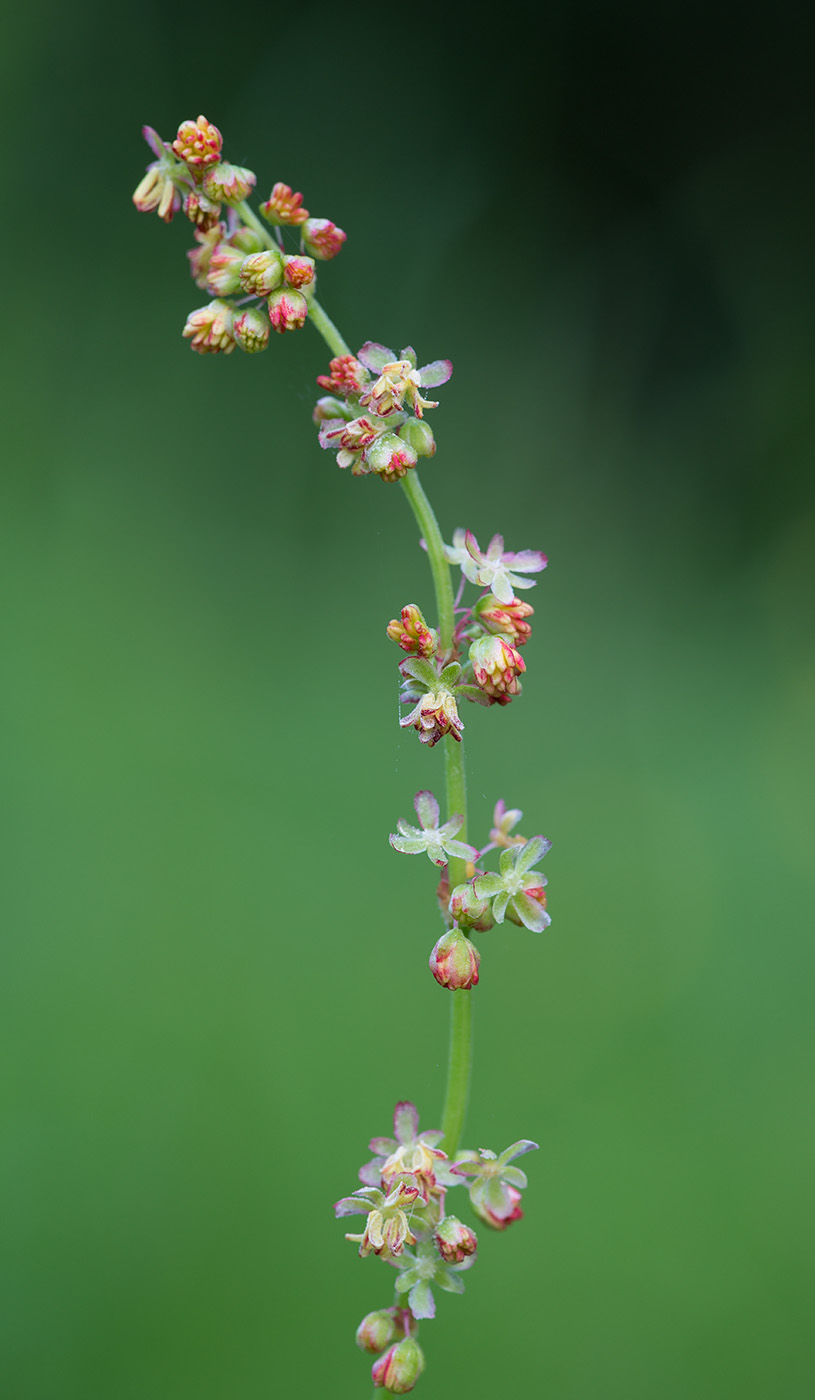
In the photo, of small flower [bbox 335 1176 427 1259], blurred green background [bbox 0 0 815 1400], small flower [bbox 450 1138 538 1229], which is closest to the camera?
small flower [bbox 335 1176 427 1259]

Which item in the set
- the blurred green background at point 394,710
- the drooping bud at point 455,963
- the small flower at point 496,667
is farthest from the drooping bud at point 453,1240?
the blurred green background at point 394,710

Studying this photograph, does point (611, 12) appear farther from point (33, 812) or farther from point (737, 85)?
point (33, 812)

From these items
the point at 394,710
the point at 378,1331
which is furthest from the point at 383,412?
the point at 394,710

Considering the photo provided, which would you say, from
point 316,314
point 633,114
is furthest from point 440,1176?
point 633,114

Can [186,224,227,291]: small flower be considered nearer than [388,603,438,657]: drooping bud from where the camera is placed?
No

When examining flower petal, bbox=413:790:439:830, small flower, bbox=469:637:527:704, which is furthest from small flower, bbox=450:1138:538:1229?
small flower, bbox=469:637:527:704

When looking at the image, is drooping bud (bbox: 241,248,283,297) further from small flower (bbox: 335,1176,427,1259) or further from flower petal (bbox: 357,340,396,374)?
small flower (bbox: 335,1176,427,1259)
